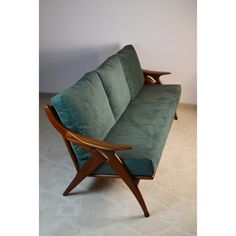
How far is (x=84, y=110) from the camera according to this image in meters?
2.47

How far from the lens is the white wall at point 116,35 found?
14.4 ft

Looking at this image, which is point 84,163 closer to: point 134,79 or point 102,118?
point 102,118

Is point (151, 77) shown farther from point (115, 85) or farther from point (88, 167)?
point (88, 167)

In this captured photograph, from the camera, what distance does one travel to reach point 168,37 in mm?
4434

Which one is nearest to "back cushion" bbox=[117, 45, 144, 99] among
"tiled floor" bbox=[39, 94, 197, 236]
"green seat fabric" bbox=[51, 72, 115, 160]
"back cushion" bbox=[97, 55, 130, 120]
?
"back cushion" bbox=[97, 55, 130, 120]

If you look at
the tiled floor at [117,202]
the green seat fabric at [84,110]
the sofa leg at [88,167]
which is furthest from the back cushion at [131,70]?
the sofa leg at [88,167]

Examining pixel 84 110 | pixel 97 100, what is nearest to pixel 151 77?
pixel 97 100

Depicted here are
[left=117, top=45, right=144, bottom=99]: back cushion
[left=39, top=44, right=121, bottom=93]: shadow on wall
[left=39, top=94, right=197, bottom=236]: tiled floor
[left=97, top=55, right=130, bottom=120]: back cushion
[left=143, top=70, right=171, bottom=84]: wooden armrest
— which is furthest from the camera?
[left=39, top=44, right=121, bottom=93]: shadow on wall

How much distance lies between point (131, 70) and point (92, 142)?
1.55 meters

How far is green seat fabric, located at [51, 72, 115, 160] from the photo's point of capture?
242cm

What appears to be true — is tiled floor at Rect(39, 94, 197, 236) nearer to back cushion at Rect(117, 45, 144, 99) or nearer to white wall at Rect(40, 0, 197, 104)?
back cushion at Rect(117, 45, 144, 99)

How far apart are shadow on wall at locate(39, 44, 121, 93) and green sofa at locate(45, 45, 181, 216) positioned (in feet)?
3.28
